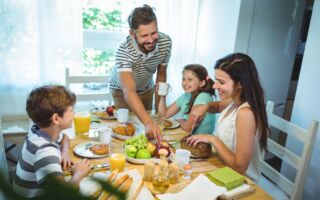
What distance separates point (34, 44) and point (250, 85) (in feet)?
6.16

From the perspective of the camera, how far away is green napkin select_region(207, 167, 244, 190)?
3.64ft

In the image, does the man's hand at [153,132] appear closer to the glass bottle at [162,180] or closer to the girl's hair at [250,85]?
the glass bottle at [162,180]

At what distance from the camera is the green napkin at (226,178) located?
1108mm

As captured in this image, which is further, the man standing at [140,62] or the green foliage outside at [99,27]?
the green foliage outside at [99,27]

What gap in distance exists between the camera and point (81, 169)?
1.15 metres

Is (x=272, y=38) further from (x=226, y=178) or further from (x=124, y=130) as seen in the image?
(x=226, y=178)

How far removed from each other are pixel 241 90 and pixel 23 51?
Result: 1.88m

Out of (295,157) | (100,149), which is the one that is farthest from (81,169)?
(295,157)

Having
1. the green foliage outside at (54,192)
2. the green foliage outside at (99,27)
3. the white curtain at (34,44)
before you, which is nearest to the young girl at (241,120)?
the green foliage outside at (54,192)

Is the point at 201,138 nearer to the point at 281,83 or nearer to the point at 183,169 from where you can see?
the point at 183,169

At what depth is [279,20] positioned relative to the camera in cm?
270

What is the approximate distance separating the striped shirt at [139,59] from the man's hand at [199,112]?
1.69 feet

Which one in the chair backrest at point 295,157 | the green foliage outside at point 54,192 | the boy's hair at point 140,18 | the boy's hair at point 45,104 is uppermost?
the boy's hair at point 140,18

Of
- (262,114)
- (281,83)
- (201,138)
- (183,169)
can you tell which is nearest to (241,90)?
(262,114)
